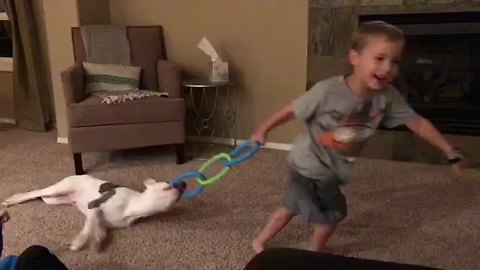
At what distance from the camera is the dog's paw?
76.2 inches

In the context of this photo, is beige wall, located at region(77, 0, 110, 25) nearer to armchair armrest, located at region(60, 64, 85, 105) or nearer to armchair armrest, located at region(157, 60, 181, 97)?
armchair armrest, located at region(60, 64, 85, 105)

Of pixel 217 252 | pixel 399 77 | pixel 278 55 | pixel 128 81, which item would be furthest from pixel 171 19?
pixel 217 252

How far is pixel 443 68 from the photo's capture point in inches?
118

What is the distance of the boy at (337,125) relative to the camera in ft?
5.17

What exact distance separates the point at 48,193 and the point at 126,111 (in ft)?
2.25

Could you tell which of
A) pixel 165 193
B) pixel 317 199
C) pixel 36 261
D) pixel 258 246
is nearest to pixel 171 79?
pixel 165 193

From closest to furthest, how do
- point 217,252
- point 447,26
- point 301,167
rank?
1. point 301,167
2. point 217,252
3. point 447,26

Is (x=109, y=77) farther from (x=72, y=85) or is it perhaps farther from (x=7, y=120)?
(x=7, y=120)

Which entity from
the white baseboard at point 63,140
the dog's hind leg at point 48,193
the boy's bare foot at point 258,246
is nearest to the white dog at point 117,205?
the dog's hind leg at point 48,193

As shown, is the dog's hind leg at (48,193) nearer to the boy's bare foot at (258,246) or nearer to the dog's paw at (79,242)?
the dog's paw at (79,242)

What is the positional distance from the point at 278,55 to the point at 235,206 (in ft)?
4.40

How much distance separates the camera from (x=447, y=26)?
9.41ft

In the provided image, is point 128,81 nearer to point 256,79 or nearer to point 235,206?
point 256,79

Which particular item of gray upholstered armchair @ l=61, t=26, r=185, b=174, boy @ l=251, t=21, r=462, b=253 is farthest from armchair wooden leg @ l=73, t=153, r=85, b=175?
boy @ l=251, t=21, r=462, b=253
